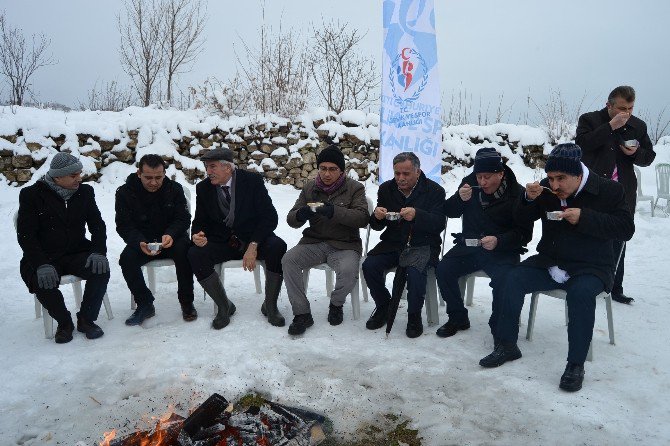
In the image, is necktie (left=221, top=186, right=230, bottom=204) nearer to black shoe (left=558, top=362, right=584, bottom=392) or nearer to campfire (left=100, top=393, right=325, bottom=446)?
campfire (left=100, top=393, right=325, bottom=446)

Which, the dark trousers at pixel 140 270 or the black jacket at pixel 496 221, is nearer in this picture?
the black jacket at pixel 496 221

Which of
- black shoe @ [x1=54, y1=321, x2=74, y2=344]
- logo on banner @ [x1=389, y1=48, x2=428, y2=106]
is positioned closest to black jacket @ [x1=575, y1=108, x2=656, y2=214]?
logo on banner @ [x1=389, y1=48, x2=428, y2=106]

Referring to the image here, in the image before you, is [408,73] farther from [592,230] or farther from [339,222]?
[592,230]

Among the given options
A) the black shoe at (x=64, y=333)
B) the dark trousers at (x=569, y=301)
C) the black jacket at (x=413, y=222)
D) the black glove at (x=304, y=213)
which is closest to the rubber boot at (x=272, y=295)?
the black glove at (x=304, y=213)

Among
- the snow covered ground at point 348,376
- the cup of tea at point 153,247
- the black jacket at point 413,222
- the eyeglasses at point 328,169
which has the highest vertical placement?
the eyeglasses at point 328,169

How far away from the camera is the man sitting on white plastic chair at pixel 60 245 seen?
3.79m

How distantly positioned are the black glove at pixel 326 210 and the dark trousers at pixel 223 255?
526 millimetres

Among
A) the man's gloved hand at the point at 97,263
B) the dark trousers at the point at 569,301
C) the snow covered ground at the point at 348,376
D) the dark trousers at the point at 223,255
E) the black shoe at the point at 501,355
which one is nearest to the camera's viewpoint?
the snow covered ground at the point at 348,376

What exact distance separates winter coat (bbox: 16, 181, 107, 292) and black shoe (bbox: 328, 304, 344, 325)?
207 centimetres

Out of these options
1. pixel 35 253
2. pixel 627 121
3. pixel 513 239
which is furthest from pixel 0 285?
pixel 627 121

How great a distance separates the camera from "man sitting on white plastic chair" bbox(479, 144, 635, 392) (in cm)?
308

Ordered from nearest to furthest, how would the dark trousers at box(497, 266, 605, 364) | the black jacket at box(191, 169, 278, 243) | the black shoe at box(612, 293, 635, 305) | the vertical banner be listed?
the dark trousers at box(497, 266, 605, 364)
the black jacket at box(191, 169, 278, 243)
the black shoe at box(612, 293, 635, 305)
the vertical banner

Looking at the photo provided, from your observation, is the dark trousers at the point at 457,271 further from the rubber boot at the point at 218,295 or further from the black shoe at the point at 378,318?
the rubber boot at the point at 218,295

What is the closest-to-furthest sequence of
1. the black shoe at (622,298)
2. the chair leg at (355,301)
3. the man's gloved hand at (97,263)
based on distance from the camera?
the man's gloved hand at (97,263)
the chair leg at (355,301)
the black shoe at (622,298)
